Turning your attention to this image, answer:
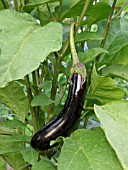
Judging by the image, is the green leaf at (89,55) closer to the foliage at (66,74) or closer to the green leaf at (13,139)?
the foliage at (66,74)

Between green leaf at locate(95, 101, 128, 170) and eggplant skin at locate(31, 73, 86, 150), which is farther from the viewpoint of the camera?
eggplant skin at locate(31, 73, 86, 150)

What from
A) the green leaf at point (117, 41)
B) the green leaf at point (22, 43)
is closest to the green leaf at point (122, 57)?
the green leaf at point (117, 41)

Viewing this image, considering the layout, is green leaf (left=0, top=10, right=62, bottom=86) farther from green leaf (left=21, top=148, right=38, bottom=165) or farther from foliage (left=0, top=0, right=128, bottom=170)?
green leaf (left=21, top=148, right=38, bottom=165)

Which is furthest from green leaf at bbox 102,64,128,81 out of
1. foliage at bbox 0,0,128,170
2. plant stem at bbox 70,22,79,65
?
plant stem at bbox 70,22,79,65

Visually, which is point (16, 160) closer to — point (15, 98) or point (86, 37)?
point (15, 98)

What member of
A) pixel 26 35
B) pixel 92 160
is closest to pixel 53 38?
pixel 26 35

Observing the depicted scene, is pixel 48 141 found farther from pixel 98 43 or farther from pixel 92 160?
pixel 98 43
